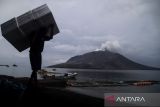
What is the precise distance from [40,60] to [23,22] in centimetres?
167

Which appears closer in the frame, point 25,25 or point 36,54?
point 36,54

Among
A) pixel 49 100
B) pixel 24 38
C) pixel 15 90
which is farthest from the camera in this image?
pixel 24 38

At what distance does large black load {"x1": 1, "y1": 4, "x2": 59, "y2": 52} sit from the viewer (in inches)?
378

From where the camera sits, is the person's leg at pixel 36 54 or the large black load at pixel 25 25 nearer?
the person's leg at pixel 36 54

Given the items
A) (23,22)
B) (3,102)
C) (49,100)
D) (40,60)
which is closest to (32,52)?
(40,60)

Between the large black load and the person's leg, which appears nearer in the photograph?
Answer: the person's leg

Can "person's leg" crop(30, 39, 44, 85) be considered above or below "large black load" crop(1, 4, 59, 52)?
below

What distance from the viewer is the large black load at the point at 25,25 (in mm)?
9609

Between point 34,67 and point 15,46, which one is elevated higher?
point 15,46

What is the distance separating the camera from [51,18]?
10.3 m

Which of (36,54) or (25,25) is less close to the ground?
(25,25)

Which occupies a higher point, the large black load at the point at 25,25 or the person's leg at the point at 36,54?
the large black load at the point at 25,25

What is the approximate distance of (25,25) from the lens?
31.3 ft

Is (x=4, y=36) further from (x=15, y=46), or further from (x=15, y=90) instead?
(x=15, y=90)
